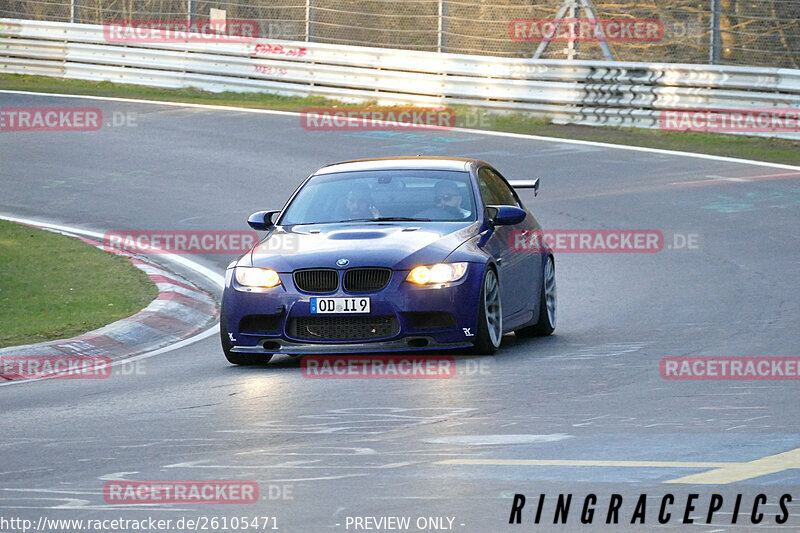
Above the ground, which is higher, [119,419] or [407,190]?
[407,190]

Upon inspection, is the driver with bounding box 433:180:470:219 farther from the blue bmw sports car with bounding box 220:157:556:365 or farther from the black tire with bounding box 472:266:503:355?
the black tire with bounding box 472:266:503:355

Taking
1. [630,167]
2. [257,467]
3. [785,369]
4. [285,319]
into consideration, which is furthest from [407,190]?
[630,167]

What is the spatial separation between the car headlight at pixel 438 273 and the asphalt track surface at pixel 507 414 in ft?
2.01

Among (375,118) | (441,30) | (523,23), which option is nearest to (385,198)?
(375,118)

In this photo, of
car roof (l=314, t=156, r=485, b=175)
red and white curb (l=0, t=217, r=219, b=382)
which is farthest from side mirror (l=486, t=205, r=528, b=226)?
red and white curb (l=0, t=217, r=219, b=382)

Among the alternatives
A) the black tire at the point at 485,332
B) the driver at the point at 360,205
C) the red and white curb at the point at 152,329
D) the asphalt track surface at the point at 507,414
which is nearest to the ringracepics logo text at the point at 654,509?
the asphalt track surface at the point at 507,414

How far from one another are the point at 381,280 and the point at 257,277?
896mm

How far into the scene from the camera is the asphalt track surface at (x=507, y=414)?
20.1 ft

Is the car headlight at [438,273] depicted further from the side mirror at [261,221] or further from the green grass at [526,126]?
the green grass at [526,126]

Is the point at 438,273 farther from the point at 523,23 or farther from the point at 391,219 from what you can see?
the point at 523,23

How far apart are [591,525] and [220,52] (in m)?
24.7

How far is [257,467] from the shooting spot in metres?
6.81

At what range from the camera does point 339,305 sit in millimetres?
10227

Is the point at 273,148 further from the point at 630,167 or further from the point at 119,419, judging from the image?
the point at 119,419
